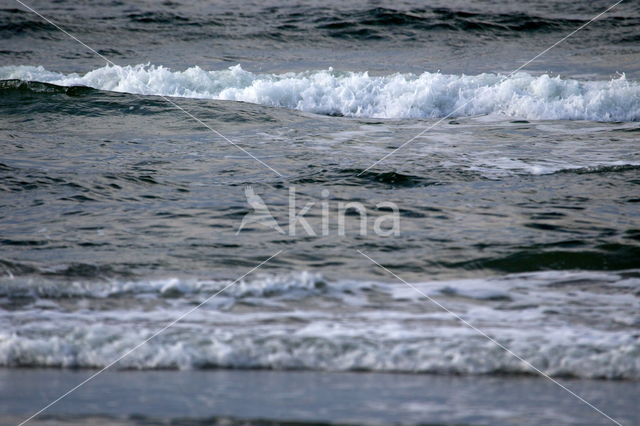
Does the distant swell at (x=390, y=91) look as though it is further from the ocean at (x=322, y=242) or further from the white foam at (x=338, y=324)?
the white foam at (x=338, y=324)

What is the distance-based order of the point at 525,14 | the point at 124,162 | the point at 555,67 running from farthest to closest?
the point at 525,14 < the point at 555,67 < the point at 124,162

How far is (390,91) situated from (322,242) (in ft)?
17.7

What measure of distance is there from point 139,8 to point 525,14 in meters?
7.82

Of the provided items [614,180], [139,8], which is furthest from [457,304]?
[139,8]

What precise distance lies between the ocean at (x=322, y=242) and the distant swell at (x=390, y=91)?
0.13 feet

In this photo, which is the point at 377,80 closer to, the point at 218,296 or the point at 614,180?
the point at 614,180

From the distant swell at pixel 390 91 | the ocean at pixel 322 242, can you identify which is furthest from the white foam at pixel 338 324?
the distant swell at pixel 390 91

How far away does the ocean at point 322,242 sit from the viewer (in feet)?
9.43

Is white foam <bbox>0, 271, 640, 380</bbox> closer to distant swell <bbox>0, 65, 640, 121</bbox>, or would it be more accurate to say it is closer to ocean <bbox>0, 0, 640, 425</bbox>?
ocean <bbox>0, 0, 640, 425</bbox>

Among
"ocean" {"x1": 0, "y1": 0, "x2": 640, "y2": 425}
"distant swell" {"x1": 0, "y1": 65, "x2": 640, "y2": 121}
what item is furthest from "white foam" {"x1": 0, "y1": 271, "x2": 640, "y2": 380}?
"distant swell" {"x1": 0, "y1": 65, "x2": 640, "y2": 121}

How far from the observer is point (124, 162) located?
666 centimetres

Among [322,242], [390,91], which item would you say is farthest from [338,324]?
[390,91]

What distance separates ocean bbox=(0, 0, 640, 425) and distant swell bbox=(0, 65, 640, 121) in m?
0.04

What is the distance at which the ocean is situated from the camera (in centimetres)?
288
